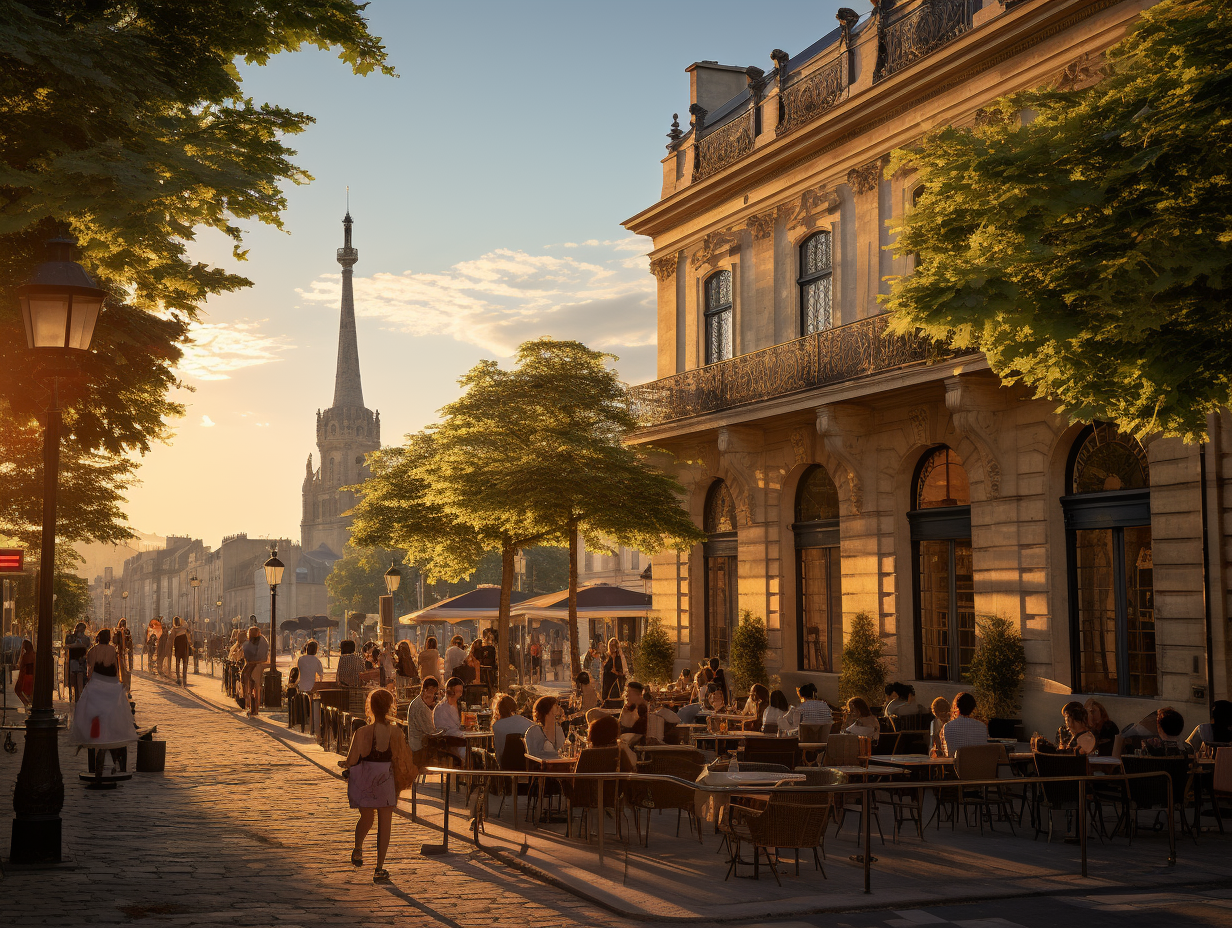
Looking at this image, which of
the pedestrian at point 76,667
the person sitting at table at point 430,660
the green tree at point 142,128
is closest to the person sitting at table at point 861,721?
the green tree at point 142,128

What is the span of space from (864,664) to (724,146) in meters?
12.1

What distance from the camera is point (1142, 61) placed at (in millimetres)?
11102

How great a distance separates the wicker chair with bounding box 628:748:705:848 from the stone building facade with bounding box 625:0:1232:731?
23.4 ft

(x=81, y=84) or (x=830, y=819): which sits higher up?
(x=81, y=84)

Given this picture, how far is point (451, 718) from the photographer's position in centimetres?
1511

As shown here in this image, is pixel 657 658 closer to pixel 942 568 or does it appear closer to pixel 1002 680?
pixel 942 568

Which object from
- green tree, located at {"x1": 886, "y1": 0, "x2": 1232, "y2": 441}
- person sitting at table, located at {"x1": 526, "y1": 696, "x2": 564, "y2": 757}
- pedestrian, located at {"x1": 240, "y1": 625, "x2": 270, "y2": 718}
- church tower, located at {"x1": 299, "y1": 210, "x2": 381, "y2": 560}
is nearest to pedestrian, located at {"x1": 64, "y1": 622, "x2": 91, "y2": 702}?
pedestrian, located at {"x1": 240, "y1": 625, "x2": 270, "y2": 718}

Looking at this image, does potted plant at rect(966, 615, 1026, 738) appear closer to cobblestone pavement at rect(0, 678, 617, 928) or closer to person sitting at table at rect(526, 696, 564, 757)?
person sitting at table at rect(526, 696, 564, 757)

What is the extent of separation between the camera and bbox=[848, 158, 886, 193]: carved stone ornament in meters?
22.5

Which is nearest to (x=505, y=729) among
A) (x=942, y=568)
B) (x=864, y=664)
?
(x=864, y=664)

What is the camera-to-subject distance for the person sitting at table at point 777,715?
1548 cm

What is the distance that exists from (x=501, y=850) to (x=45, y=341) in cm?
594

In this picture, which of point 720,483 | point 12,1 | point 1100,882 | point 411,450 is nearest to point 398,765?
point 1100,882

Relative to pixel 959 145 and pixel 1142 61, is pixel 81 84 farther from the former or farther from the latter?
pixel 1142 61
